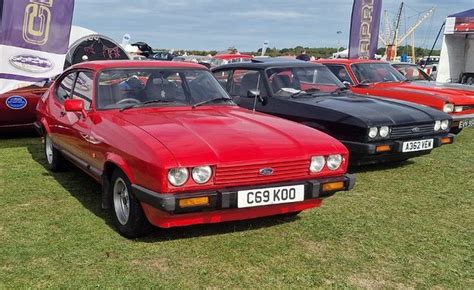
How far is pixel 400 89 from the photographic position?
836 centimetres

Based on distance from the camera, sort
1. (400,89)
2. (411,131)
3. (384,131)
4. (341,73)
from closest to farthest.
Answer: (384,131) < (411,131) < (400,89) < (341,73)

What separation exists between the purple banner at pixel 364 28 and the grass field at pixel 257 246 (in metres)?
8.27

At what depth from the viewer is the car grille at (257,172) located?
3.30m

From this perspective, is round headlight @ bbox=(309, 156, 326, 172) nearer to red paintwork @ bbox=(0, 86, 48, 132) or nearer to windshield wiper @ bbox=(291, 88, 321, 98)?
windshield wiper @ bbox=(291, 88, 321, 98)

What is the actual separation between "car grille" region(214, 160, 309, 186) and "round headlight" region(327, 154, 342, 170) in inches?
9.3

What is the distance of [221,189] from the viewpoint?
10.8ft

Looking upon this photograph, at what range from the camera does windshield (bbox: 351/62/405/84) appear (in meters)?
8.73

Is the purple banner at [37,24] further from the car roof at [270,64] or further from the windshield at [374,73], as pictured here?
the windshield at [374,73]

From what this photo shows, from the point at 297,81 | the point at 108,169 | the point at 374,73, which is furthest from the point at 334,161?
the point at 374,73

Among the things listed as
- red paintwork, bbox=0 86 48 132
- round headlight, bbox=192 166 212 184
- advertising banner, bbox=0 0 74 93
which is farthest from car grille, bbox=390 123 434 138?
red paintwork, bbox=0 86 48 132

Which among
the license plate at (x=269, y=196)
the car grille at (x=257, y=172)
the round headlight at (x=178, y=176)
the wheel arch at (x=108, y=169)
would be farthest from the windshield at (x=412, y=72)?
the round headlight at (x=178, y=176)

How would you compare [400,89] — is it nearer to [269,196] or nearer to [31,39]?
[269,196]

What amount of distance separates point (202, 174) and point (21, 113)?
17.9 ft

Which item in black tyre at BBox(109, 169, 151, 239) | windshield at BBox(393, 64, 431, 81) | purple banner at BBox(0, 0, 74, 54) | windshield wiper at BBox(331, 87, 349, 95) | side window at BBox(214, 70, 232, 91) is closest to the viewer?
black tyre at BBox(109, 169, 151, 239)
